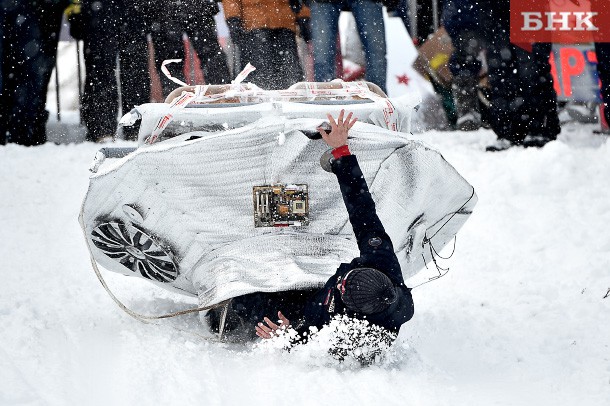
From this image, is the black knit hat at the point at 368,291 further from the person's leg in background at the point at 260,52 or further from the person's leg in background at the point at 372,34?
the person's leg in background at the point at 260,52

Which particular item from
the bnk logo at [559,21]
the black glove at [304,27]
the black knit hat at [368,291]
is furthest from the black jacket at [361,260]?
the black glove at [304,27]

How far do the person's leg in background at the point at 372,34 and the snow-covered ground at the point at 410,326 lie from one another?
45.5 inches

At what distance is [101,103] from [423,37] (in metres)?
3.10

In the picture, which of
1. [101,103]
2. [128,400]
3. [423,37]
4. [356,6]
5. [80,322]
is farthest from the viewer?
[423,37]

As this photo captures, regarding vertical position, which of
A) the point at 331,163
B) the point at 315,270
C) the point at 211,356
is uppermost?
the point at 331,163

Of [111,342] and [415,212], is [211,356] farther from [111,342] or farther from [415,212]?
[415,212]

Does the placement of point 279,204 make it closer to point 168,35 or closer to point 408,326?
point 408,326

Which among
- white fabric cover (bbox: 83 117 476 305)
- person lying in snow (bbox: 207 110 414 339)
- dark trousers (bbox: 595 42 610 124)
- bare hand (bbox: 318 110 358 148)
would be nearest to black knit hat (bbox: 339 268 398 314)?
person lying in snow (bbox: 207 110 414 339)

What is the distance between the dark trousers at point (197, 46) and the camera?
270 inches

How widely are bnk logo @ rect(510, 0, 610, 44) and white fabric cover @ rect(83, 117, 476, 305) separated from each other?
10.7 ft

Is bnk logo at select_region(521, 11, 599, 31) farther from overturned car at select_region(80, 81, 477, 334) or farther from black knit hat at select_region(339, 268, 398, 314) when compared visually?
black knit hat at select_region(339, 268, 398, 314)

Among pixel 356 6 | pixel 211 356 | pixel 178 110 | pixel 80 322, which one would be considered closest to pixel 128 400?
pixel 211 356

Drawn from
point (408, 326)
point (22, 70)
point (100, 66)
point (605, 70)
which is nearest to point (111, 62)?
point (100, 66)

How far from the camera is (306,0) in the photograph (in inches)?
265
